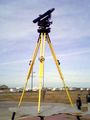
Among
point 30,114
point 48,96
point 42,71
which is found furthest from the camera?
point 48,96

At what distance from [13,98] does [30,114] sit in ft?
108

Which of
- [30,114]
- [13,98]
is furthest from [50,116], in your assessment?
[13,98]

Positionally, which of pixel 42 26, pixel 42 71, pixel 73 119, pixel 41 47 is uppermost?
pixel 42 26

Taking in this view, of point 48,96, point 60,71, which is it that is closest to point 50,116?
point 60,71

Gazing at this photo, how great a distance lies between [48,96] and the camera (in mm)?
43406

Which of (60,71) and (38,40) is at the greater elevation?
(38,40)

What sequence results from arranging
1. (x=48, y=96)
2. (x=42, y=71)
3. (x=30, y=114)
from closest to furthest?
(x=42, y=71), (x=30, y=114), (x=48, y=96)

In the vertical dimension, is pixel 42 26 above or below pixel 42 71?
above

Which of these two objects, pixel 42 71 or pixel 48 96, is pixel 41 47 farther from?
pixel 48 96

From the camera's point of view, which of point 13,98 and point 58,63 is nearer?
point 58,63

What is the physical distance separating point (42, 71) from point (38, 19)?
2456 millimetres

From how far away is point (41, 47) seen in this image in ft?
42.5

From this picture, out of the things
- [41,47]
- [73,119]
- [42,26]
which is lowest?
[73,119]

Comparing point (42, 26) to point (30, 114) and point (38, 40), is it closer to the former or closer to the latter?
point (38, 40)
